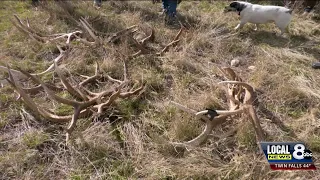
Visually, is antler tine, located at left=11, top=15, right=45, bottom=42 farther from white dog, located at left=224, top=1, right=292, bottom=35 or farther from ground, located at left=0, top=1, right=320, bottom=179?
white dog, located at left=224, top=1, right=292, bottom=35

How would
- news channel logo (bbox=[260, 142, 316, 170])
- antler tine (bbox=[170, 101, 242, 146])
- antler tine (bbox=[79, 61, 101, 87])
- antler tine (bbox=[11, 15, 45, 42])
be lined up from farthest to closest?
antler tine (bbox=[11, 15, 45, 42]), antler tine (bbox=[79, 61, 101, 87]), antler tine (bbox=[170, 101, 242, 146]), news channel logo (bbox=[260, 142, 316, 170])

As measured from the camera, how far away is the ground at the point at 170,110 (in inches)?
90.1

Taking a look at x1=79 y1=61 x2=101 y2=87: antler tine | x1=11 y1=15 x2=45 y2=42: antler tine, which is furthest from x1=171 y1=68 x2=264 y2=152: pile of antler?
x1=11 y1=15 x2=45 y2=42: antler tine

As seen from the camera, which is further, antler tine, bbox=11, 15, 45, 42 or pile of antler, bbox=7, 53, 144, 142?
antler tine, bbox=11, 15, 45, 42

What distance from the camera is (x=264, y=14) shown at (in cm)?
474

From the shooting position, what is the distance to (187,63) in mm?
3787

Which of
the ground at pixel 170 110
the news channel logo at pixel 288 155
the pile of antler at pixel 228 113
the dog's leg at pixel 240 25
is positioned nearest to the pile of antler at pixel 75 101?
the ground at pixel 170 110

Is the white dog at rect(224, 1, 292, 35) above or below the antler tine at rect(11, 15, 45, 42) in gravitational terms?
above

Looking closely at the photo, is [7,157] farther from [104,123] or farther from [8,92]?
[8,92]

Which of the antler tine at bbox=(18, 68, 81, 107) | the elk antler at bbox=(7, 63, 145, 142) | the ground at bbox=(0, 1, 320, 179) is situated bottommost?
the ground at bbox=(0, 1, 320, 179)

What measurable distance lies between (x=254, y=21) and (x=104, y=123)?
11.8 ft

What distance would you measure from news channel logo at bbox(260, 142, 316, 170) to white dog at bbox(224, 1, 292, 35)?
3.07m

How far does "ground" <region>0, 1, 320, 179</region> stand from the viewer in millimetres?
2289

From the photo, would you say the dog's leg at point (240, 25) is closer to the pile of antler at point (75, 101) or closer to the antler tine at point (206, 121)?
the pile of antler at point (75, 101)
